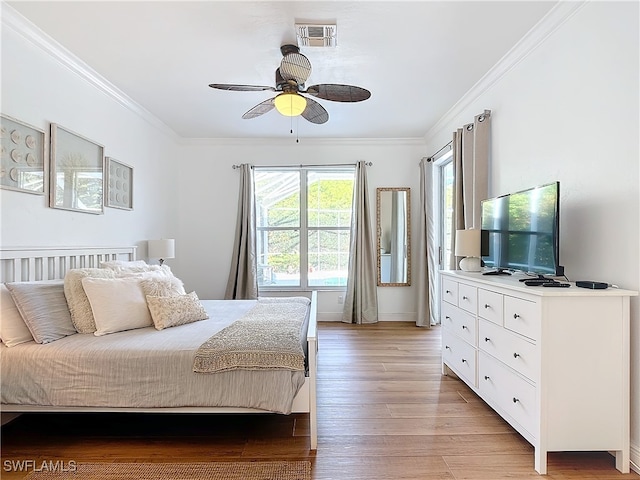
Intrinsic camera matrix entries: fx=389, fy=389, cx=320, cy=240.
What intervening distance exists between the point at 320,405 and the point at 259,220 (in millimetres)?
3459

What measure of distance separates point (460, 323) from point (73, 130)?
3414 millimetres

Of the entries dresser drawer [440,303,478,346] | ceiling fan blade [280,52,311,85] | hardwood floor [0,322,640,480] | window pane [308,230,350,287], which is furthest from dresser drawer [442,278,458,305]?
window pane [308,230,350,287]

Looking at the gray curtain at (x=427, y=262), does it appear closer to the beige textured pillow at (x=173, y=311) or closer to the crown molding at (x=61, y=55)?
the beige textured pillow at (x=173, y=311)

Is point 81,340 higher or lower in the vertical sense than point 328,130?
lower

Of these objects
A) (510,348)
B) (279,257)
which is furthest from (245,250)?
(510,348)

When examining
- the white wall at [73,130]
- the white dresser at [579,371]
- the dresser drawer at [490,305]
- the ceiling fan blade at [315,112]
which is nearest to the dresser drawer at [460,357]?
the dresser drawer at [490,305]

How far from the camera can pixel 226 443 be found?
227cm

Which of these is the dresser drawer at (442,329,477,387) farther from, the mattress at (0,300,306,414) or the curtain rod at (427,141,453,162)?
the curtain rod at (427,141,453,162)

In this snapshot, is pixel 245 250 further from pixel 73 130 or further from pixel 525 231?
pixel 525 231

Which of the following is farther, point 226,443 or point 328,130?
point 328,130

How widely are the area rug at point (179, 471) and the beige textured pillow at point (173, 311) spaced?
2.82 feet

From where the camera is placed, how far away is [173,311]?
9.02 feet

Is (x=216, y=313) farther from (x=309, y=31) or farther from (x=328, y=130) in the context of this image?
(x=328, y=130)

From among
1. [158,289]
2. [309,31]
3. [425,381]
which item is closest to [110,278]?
[158,289]
